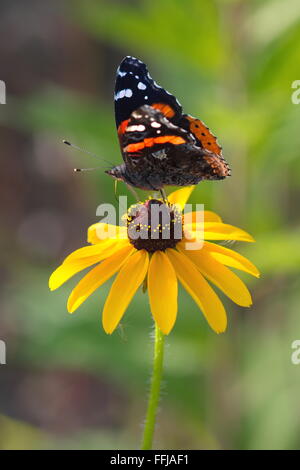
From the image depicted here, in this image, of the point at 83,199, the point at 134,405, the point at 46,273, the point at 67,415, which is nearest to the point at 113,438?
the point at 134,405

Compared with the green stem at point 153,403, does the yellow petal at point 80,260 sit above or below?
above

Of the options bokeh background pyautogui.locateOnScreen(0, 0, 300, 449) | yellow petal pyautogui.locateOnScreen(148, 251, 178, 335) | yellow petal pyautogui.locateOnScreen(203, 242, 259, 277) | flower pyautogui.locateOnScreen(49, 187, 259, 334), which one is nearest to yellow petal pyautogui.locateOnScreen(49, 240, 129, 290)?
flower pyautogui.locateOnScreen(49, 187, 259, 334)

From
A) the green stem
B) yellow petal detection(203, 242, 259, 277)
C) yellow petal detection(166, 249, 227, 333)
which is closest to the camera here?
the green stem

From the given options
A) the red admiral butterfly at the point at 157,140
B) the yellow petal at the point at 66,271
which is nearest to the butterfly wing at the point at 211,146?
the red admiral butterfly at the point at 157,140

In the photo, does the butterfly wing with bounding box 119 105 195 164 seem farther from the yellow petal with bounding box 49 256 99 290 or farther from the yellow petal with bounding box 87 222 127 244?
the yellow petal with bounding box 49 256 99 290

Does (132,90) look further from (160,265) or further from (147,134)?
(160,265)

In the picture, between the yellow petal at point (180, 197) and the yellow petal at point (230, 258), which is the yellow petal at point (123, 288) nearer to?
the yellow petal at point (230, 258)
